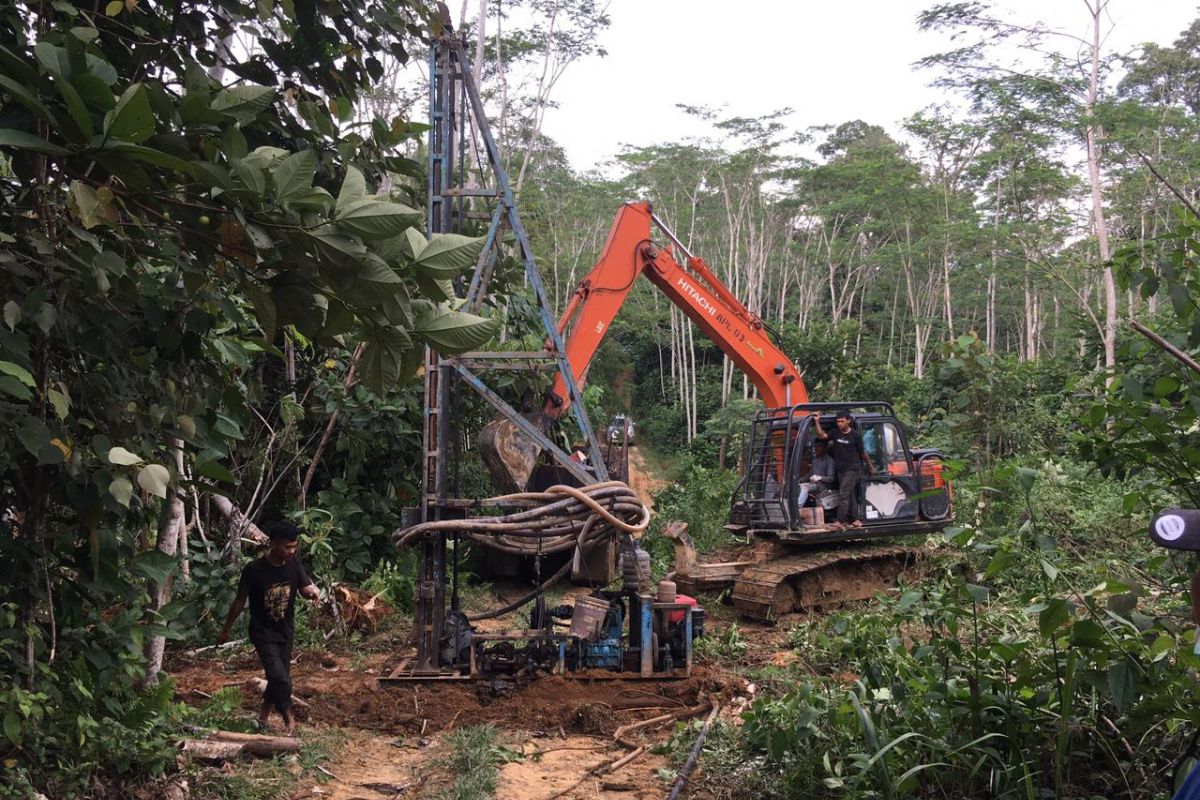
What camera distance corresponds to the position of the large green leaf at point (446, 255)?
2.55 metres

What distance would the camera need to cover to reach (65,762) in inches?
140

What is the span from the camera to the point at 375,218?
2.36 metres

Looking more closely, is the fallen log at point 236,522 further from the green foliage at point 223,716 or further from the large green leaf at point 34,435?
the large green leaf at point 34,435

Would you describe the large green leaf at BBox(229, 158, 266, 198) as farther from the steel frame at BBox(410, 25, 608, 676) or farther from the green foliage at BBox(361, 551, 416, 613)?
the green foliage at BBox(361, 551, 416, 613)

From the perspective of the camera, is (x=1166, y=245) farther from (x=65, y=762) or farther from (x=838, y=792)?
(x=65, y=762)

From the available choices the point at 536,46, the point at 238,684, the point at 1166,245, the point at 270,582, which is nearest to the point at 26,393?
the point at 270,582

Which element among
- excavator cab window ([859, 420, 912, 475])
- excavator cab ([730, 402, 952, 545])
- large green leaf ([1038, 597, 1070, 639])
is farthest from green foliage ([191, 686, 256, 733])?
excavator cab window ([859, 420, 912, 475])


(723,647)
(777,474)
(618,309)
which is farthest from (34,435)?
(777,474)

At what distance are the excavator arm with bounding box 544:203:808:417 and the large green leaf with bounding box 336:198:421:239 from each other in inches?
267

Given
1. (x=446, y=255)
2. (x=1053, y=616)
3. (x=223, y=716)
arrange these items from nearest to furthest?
(x=446, y=255), (x=1053, y=616), (x=223, y=716)

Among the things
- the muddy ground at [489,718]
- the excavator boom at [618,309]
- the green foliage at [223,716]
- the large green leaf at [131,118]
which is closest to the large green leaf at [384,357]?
the large green leaf at [131,118]

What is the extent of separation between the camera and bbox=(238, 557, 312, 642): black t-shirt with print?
19.3 feet

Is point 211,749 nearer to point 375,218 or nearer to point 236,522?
point 375,218

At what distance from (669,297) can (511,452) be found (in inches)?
127
